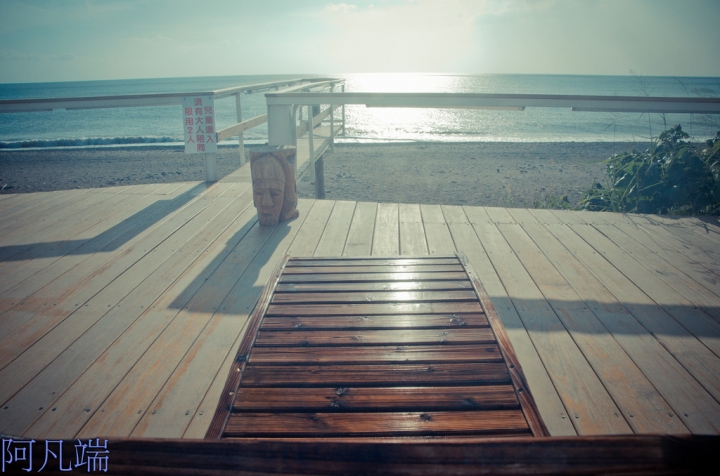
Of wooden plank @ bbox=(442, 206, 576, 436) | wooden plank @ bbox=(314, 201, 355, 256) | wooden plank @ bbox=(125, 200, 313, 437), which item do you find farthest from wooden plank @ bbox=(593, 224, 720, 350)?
wooden plank @ bbox=(125, 200, 313, 437)

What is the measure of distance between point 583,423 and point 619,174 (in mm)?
5084

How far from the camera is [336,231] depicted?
4.09 metres

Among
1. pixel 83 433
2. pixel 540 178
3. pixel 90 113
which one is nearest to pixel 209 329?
pixel 83 433

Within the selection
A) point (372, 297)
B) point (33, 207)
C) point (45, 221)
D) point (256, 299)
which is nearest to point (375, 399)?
point (372, 297)

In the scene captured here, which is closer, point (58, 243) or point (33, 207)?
point (58, 243)

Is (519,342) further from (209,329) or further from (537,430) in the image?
(209,329)

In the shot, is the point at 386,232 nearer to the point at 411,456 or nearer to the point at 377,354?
the point at 377,354

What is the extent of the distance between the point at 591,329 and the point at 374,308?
123 cm

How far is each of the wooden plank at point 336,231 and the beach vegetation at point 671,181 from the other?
3.28 m

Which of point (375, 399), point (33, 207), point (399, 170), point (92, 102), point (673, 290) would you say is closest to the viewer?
point (375, 399)

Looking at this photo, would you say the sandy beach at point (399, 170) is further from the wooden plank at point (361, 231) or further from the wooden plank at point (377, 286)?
the wooden plank at point (377, 286)

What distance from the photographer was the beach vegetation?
4.97 m

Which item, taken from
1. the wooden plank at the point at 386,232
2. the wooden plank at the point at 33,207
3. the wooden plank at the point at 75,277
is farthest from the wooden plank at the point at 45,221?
the wooden plank at the point at 386,232

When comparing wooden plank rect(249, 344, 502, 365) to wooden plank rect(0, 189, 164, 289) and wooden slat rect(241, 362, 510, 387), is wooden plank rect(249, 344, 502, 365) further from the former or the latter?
wooden plank rect(0, 189, 164, 289)
